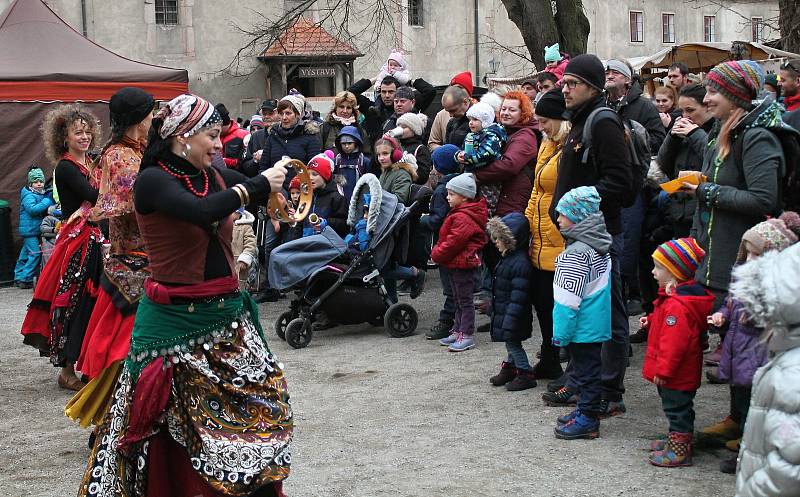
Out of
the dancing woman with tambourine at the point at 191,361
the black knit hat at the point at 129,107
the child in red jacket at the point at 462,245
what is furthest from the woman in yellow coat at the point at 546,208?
the dancing woman with tambourine at the point at 191,361

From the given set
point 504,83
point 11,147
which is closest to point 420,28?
point 504,83

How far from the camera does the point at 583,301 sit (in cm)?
573

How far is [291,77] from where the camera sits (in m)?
31.4

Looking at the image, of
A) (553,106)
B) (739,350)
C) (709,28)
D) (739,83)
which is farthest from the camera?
(709,28)

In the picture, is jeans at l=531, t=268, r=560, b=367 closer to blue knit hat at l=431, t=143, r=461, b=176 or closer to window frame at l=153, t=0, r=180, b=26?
blue knit hat at l=431, t=143, r=461, b=176

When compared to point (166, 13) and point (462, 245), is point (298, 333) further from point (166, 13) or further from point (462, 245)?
point (166, 13)

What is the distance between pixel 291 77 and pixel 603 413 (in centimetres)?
2640

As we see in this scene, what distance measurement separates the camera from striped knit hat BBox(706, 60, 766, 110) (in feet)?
17.0

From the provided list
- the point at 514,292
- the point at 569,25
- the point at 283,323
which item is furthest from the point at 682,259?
the point at 569,25

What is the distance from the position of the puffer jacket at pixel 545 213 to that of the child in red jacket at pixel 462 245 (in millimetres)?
1359

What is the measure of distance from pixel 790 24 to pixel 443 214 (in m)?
6.40

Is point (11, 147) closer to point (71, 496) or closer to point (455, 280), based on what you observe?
point (455, 280)

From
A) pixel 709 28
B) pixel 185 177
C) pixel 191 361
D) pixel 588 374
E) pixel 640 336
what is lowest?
pixel 640 336

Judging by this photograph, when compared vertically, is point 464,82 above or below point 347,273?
above
